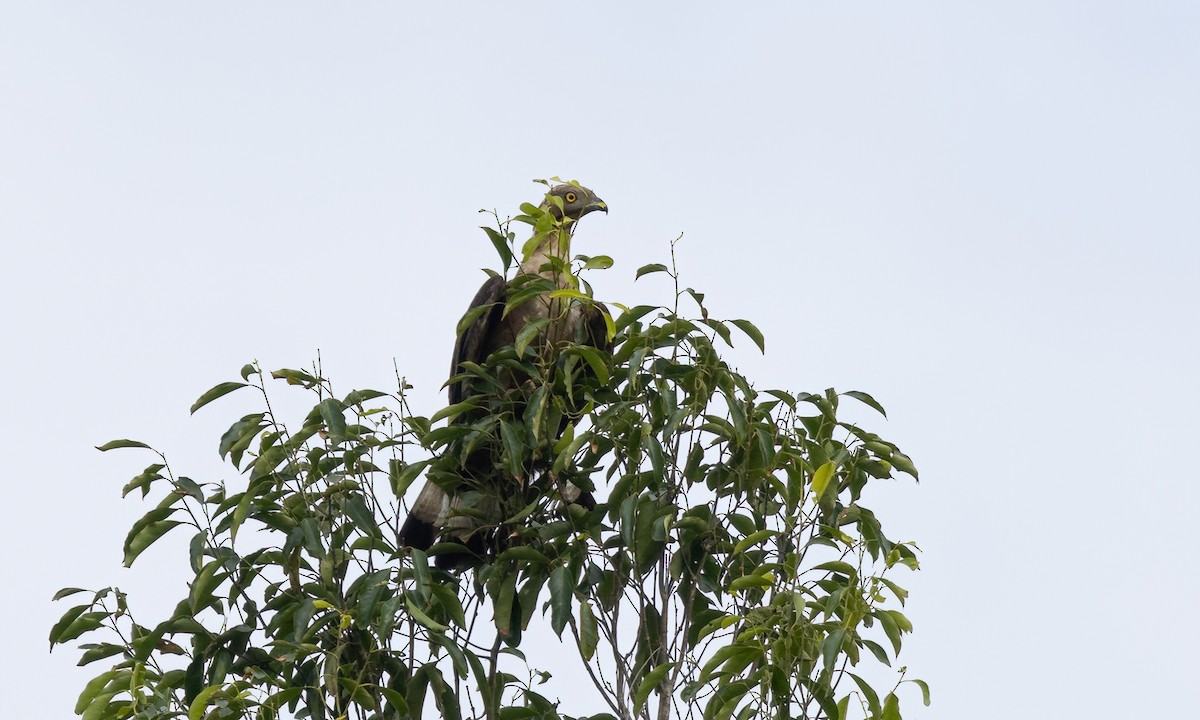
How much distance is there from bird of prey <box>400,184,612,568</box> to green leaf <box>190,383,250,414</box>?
0.57m

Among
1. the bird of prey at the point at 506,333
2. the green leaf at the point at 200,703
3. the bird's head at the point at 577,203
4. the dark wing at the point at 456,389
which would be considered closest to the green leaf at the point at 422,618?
the green leaf at the point at 200,703

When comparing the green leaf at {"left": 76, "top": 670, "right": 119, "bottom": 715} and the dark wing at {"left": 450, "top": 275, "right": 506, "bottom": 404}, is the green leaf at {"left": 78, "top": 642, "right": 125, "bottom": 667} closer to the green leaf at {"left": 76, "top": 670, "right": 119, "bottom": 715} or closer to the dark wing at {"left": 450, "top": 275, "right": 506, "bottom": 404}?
the green leaf at {"left": 76, "top": 670, "right": 119, "bottom": 715}

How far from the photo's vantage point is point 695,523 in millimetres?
3822

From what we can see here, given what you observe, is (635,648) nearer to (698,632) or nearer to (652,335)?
(698,632)

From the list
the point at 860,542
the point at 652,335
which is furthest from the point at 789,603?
the point at 652,335

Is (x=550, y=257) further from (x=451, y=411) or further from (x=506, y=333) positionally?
(x=506, y=333)

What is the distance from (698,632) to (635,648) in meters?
0.19

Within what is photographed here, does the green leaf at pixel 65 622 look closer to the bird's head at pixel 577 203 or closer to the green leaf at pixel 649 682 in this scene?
the green leaf at pixel 649 682

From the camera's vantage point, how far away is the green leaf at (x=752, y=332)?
388cm

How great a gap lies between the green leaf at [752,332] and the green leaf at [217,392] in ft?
4.31

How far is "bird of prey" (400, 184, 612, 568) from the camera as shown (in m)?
4.12

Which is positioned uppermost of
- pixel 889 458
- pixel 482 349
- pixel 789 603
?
pixel 482 349

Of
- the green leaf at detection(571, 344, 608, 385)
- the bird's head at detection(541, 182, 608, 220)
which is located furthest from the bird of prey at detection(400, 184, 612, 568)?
the green leaf at detection(571, 344, 608, 385)

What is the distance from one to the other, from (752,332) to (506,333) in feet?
4.35
